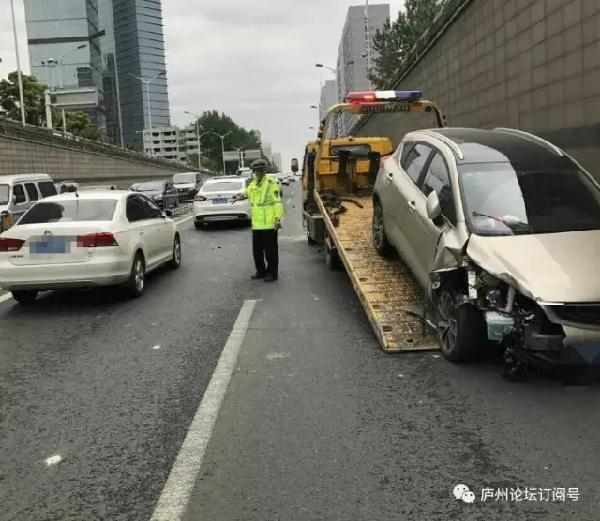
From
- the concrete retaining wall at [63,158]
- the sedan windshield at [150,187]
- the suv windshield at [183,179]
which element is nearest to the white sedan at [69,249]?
the sedan windshield at [150,187]

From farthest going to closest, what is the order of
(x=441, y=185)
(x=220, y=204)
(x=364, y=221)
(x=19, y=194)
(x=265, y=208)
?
(x=220, y=204)
(x=19, y=194)
(x=364, y=221)
(x=265, y=208)
(x=441, y=185)

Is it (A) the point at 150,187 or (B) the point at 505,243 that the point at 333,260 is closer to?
(B) the point at 505,243

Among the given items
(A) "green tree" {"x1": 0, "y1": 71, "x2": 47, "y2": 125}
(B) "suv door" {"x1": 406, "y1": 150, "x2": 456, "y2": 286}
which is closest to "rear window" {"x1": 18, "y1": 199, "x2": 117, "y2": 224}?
(B) "suv door" {"x1": 406, "y1": 150, "x2": 456, "y2": 286}

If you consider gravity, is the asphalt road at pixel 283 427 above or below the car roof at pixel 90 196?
below

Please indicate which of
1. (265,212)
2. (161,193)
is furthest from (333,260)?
(161,193)

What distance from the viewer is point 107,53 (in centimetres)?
9406

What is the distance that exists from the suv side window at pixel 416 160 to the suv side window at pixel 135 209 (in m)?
4.06

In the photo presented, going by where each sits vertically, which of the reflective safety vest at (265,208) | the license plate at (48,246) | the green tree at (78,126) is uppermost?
the green tree at (78,126)

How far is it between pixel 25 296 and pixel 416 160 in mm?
5536

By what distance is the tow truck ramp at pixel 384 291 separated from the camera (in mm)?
6242

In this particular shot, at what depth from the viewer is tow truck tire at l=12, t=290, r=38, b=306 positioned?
9.08 metres

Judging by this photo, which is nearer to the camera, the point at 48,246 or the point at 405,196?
the point at 405,196

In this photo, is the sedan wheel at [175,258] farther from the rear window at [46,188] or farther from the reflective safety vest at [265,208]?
the rear window at [46,188]

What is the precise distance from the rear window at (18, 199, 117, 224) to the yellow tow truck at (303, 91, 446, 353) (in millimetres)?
3142
